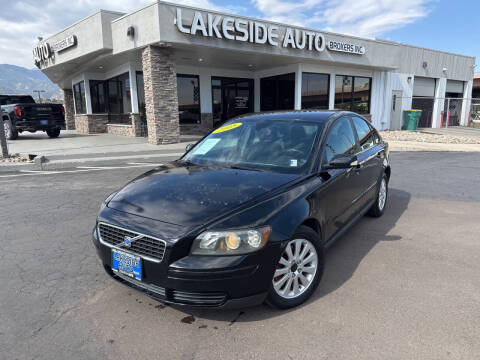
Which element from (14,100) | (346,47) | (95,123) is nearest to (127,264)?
(346,47)

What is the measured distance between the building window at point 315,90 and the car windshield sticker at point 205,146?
15.0m

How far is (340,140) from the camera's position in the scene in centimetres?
381

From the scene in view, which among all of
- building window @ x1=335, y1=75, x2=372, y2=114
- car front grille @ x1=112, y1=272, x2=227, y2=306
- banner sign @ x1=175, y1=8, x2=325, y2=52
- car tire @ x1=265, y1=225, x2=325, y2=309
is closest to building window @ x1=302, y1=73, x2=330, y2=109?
building window @ x1=335, y1=75, x2=372, y2=114

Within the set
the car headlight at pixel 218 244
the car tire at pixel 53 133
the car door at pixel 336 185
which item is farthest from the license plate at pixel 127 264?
the car tire at pixel 53 133

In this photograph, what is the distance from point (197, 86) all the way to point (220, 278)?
1698cm

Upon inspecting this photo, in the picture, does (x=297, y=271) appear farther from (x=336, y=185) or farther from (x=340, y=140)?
(x=340, y=140)

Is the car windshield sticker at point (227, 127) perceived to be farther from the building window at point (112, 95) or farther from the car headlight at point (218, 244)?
the building window at point (112, 95)

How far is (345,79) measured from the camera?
64.4ft

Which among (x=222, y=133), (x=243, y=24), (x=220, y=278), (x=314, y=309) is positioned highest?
(x=243, y=24)

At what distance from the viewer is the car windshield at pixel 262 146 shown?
3.32 m

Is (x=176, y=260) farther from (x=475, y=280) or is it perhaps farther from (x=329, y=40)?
(x=329, y=40)

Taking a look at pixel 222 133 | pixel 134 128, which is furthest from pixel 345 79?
pixel 222 133

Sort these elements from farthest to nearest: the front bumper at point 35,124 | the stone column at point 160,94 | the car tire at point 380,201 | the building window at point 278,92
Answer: the building window at point 278,92
the front bumper at point 35,124
the stone column at point 160,94
the car tire at point 380,201

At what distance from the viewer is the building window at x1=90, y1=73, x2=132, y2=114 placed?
55.3ft
